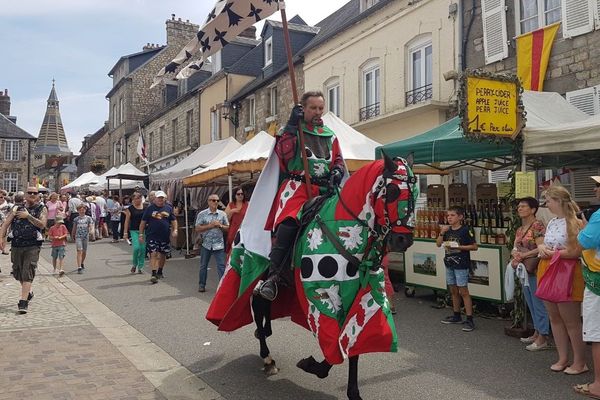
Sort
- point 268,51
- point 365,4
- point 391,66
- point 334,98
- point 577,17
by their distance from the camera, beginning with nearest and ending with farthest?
1. point 577,17
2. point 391,66
3. point 365,4
4. point 334,98
5. point 268,51

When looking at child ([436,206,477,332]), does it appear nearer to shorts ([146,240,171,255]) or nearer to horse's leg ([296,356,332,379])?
horse's leg ([296,356,332,379])

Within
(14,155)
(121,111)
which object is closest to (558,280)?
(121,111)

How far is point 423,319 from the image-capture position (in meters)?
6.57

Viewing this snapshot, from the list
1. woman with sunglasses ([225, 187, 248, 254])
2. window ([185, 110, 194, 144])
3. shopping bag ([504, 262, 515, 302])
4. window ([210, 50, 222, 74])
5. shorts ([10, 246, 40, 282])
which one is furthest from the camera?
window ([185, 110, 194, 144])

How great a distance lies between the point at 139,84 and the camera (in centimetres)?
3725

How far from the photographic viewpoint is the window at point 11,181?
49.4 meters

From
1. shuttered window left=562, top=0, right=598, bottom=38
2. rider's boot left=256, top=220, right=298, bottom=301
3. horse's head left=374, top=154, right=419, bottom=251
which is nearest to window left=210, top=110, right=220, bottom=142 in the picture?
shuttered window left=562, top=0, right=598, bottom=38

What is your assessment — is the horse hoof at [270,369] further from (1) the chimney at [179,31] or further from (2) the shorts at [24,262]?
(1) the chimney at [179,31]

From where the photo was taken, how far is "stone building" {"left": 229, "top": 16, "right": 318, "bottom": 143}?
18.9 meters

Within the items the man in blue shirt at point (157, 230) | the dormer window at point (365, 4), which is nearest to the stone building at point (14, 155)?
the dormer window at point (365, 4)

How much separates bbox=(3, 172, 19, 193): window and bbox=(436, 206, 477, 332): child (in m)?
52.4

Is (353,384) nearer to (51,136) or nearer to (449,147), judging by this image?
(449,147)

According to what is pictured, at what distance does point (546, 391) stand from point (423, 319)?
2.51 m

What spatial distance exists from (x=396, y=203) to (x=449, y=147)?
12.9 feet
